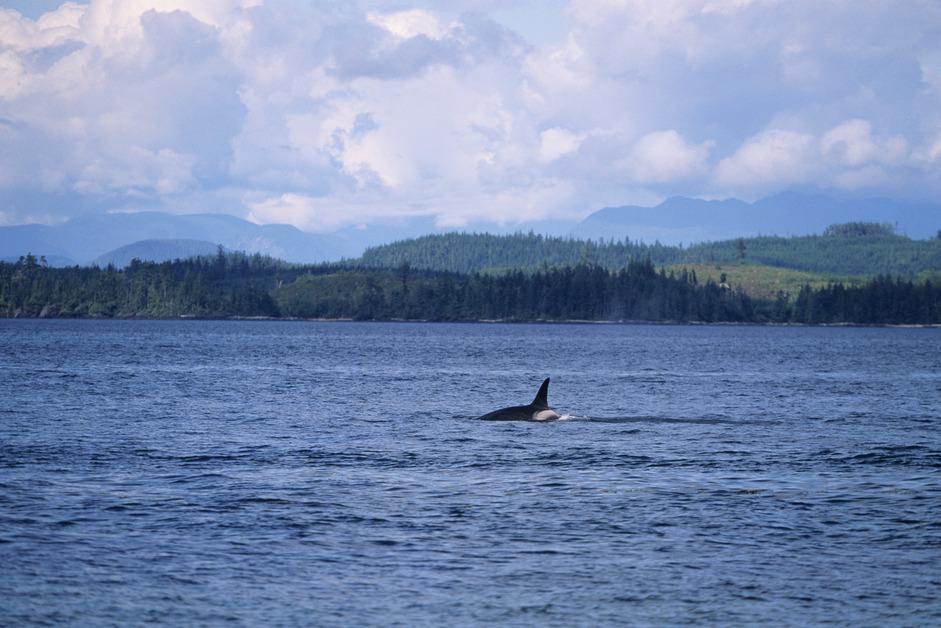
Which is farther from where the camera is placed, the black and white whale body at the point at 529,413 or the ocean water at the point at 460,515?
the black and white whale body at the point at 529,413

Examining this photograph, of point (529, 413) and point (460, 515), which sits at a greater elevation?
point (529, 413)

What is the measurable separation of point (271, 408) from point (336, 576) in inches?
1431

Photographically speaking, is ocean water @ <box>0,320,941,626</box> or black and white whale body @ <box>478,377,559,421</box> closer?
ocean water @ <box>0,320,941,626</box>

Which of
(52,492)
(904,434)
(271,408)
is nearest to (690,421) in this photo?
(904,434)

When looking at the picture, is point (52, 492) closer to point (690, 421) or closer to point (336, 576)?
point (336, 576)

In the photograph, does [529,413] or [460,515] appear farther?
[529,413]

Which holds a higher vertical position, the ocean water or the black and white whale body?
the black and white whale body

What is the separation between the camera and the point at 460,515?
85.0ft

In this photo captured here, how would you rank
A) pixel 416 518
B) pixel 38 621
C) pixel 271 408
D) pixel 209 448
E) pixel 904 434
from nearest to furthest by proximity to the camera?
1. pixel 38 621
2. pixel 416 518
3. pixel 209 448
4. pixel 904 434
5. pixel 271 408

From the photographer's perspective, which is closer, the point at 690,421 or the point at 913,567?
the point at 913,567

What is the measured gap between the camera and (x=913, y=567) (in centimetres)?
2167

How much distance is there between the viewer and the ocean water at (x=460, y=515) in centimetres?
1888

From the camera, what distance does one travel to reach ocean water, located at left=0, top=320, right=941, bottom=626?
1888 centimetres

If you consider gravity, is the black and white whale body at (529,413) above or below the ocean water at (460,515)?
above
